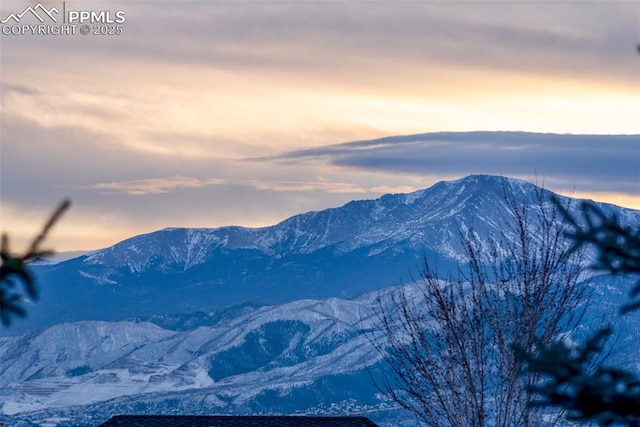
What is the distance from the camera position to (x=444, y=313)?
3731 cm

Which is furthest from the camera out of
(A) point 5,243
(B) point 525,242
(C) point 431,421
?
(B) point 525,242

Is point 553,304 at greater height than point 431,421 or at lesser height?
greater

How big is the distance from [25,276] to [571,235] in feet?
18.9

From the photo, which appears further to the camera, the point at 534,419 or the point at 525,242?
the point at 525,242

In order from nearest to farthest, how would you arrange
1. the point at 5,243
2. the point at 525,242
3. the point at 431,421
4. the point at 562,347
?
the point at 5,243 < the point at 562,347 < the point at 431,421 < the point at 525,242

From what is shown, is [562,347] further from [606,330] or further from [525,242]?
[525,242]

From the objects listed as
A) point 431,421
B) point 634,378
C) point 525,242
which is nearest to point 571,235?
point 634,378

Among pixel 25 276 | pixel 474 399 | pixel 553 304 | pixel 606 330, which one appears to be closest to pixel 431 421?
pixel 474 399

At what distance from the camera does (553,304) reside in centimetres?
3712

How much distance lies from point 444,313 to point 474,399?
Result: 249 centimetres

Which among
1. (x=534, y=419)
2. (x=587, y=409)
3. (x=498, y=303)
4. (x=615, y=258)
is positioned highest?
(x=615, y=258)

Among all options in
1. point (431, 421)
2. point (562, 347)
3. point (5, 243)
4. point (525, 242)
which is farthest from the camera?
point (525, 242)

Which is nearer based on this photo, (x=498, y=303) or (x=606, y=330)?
(x=606, y=330)

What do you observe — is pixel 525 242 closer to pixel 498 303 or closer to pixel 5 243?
pixel 498 303
